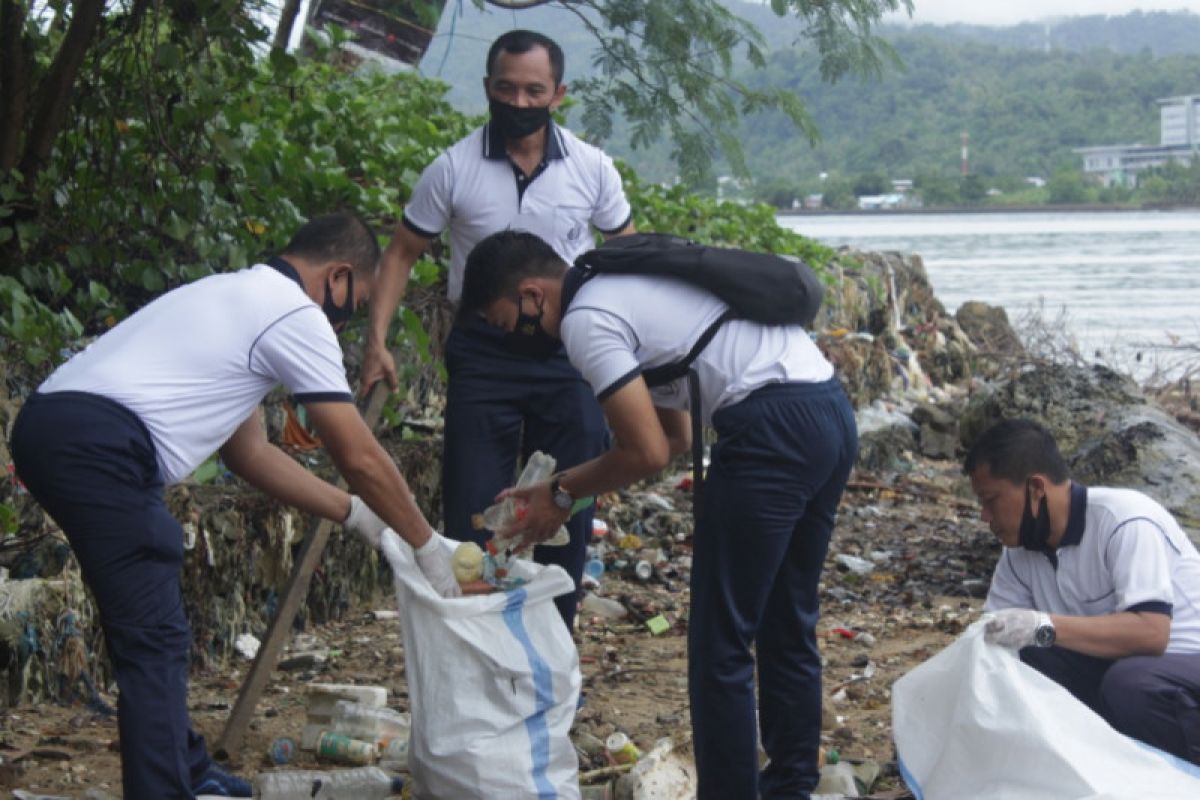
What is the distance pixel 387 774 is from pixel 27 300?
1.85 m

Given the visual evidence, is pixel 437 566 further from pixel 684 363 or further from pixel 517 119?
pixel 517 119

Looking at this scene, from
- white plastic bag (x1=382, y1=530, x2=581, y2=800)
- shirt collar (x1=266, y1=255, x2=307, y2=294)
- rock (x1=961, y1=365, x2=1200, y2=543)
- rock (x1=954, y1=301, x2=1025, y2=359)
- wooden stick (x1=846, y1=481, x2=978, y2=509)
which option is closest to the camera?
shirt collar (x1=266, y1=255, x2=307, y2=294)

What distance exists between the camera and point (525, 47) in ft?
A: 15.1

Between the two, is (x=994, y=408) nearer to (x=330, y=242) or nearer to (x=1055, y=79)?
(x=330, y=242)

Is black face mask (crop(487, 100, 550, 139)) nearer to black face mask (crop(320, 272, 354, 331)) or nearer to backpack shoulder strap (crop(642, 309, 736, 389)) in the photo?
black face mask (crop(320, 272, 354, 331))

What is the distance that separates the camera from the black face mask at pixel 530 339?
3662mm

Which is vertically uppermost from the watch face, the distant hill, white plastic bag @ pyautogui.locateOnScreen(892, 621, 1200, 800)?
the distant hill

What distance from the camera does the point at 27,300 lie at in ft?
15.4

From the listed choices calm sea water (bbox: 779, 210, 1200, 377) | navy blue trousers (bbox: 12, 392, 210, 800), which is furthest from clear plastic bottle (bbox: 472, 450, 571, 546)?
calm sea water (bbox: 779, 210, 1200, 377)

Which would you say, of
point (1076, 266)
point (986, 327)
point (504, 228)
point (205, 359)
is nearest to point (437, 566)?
point (205, 359)

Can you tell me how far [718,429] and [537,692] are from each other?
0.82m

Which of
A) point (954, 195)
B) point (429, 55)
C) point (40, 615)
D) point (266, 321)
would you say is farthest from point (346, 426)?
point (954, 195)

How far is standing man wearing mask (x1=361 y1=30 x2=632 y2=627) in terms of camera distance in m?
4.48

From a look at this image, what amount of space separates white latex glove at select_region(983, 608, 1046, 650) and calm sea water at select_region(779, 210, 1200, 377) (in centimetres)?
785
